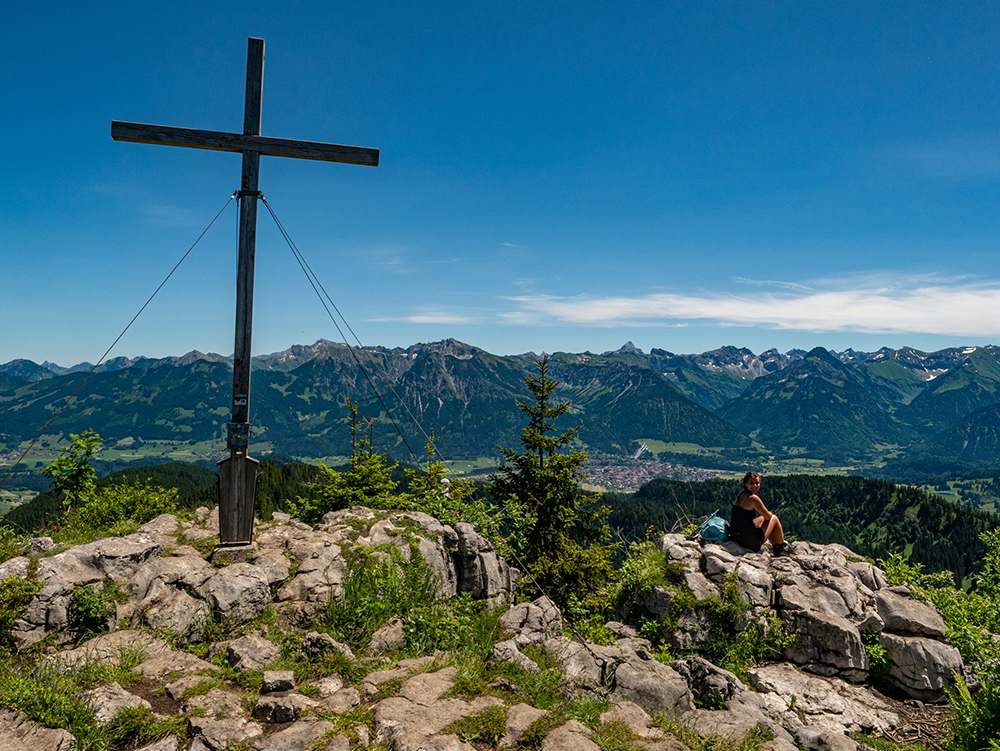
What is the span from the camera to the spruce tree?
791 inches

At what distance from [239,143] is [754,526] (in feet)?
55.8

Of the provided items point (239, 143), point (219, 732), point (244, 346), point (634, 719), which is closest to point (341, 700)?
point (219, 732)

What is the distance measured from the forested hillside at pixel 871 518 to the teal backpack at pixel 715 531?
135 meters

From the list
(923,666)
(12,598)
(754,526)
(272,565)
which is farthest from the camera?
(754,526)

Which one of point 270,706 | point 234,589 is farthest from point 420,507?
point 270,706

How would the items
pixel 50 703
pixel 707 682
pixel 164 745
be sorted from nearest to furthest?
pixel 164 745
pixel 50 703
pixel 707 682

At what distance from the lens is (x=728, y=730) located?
7.72 metres

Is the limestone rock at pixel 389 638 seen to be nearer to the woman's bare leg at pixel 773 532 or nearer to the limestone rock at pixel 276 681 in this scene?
the limestone rock at pixel 276 681

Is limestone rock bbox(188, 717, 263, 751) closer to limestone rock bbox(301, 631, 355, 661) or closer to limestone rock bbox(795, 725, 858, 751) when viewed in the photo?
limestone rock bbox(301, 631, 355, 661)

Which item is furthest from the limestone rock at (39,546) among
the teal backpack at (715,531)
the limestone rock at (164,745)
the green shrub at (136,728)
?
the teal backpack at (715,531)

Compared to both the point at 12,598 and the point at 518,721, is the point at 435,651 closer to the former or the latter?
the point at 518,721

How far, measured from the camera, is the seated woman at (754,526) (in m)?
14.5

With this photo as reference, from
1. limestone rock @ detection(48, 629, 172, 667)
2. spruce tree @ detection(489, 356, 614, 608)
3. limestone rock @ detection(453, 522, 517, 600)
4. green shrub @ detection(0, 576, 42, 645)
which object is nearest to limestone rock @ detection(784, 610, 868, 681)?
limestone rock @ detection(453, 522, 517, 600)

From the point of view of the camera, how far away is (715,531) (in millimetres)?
15180
